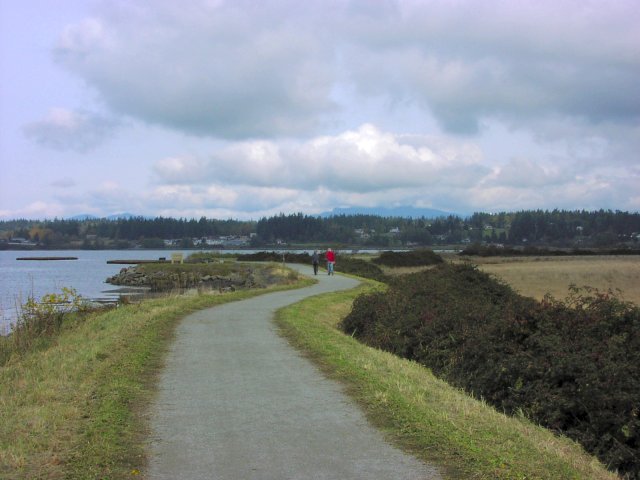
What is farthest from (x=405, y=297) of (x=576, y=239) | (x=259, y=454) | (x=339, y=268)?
(x=576, y=239)

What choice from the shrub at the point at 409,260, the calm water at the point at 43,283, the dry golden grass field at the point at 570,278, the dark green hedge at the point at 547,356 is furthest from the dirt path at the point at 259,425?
the shrub at the point at 409,260

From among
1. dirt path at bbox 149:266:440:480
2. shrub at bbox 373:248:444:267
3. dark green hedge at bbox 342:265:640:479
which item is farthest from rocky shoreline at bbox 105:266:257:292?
dirt path at bbox 149:266:440:480

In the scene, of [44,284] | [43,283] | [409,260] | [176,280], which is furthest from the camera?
[409,260]

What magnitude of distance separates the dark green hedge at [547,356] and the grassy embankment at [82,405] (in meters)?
6.04

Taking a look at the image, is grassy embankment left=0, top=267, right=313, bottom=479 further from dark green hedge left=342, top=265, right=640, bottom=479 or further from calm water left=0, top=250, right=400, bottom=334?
dark green hedge left=342, top=265, right=640, bottom=479

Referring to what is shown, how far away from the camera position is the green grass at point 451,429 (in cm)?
599

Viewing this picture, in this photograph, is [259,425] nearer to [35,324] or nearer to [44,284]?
[35,324]

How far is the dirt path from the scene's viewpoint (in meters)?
5.92

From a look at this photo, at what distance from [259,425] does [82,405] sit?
249 cm

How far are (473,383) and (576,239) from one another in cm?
17288

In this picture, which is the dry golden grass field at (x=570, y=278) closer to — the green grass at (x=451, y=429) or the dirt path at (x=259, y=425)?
the green grass at (x=451, y=429)

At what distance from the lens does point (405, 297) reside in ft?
67.9

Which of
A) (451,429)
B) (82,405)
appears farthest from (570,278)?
(82,405)

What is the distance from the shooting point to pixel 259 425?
745 centimetres
